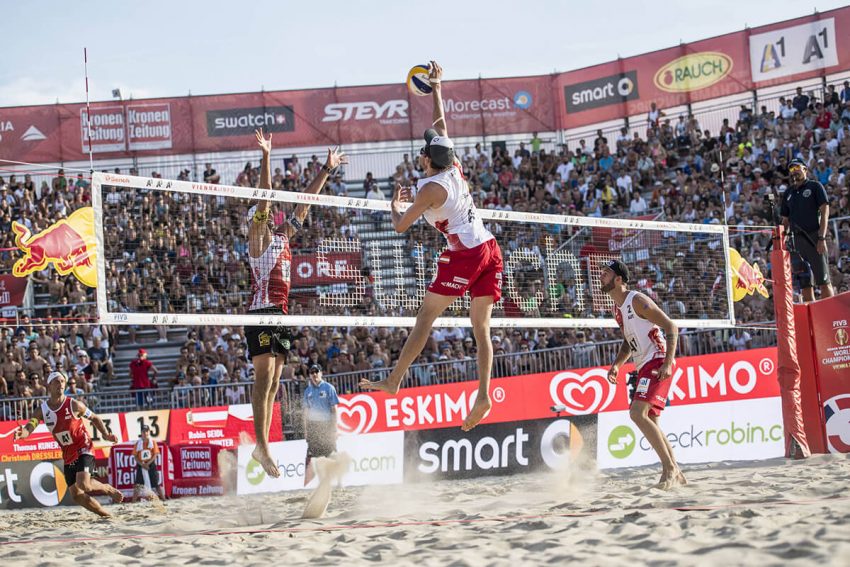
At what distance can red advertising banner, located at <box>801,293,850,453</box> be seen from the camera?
10.7 meters

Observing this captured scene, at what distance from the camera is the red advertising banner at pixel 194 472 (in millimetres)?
14617

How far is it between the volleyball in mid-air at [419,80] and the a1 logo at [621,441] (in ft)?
22.0

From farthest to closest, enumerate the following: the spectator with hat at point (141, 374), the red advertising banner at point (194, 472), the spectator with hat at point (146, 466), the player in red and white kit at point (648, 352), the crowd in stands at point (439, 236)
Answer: the spectator with hat at point (141, 374)
the red advertising banner at point (194, 472)
the spectator with hat at point (146, 466)
the crowd in stands at point (439, 236)
the player in red and white kit at point (648, 352)

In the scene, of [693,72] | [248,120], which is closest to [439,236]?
[693,72]

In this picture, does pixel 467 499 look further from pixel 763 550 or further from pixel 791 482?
pixel 763 550

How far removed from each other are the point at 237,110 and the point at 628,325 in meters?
21.0

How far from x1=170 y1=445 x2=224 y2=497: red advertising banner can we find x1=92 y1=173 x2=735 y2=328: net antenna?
2.31m

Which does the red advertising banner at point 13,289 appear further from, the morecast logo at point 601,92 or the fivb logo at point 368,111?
the morecast logo at point 601,92

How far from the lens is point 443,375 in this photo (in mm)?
17109

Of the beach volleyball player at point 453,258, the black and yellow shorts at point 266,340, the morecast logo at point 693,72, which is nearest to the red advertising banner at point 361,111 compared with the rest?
the morecast logo at point 693,72

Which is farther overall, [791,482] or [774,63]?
[774,63]

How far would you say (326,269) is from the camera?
10.5m

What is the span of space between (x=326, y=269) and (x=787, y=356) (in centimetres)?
517

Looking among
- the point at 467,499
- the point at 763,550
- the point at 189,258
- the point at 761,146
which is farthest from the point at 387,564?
the point at 761,146
